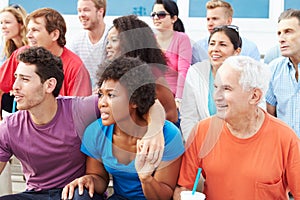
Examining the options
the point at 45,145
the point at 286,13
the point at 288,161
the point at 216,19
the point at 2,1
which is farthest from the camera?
the point at 2,1

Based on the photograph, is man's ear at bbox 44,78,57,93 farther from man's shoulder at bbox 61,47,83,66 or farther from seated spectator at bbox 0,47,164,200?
man's shoulder at bbox 61,47,83,66

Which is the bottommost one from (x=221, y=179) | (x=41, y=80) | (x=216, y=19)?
(x=221, y=179)

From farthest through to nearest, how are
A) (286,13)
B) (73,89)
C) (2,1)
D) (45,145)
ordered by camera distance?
1. (2,1)
2. (286,13)
3. (73,89)
4. (45,145)

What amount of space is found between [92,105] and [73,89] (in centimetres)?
52

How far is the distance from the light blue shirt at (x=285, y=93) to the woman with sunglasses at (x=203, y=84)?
1.07ft

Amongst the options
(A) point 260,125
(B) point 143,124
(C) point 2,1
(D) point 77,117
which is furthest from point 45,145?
(C) point 2,1

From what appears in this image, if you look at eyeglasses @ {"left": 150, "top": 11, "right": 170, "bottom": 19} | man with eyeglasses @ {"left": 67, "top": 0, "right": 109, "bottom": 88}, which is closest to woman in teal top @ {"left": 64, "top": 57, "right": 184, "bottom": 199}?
man with eyeglasses @ {"left": 67, "top": 0, "right": 109, "bottom": 88}

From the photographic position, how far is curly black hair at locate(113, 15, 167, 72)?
242cm

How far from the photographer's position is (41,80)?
240 cm

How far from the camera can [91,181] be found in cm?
224

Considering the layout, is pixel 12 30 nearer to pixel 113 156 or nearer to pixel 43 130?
pixel 43 130

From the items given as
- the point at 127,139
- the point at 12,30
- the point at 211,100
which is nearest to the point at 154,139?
the point at 127,139

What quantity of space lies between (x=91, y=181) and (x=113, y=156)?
5.7 inches

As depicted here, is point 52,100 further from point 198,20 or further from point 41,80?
point 198,20
